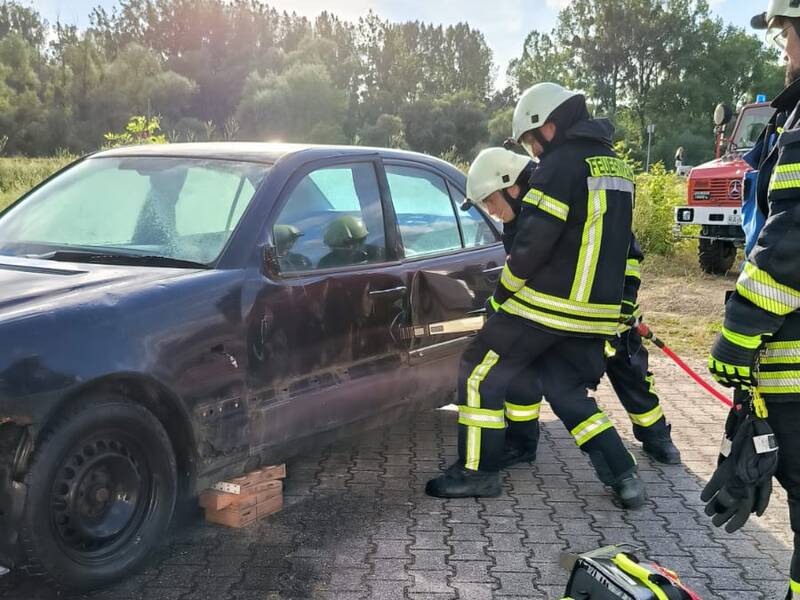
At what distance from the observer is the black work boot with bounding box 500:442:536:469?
171 inches

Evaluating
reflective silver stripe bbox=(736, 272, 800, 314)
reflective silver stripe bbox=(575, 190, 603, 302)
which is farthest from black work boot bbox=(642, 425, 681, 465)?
reflective silver stripe bbox=(736, 272, 800, 314)

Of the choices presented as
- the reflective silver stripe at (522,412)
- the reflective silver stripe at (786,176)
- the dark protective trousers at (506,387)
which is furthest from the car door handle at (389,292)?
the reflective silver stripe at (786,176)

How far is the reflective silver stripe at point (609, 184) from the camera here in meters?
3.53

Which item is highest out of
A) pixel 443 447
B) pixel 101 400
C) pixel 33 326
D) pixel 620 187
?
pixel 620 187

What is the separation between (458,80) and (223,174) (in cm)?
9605

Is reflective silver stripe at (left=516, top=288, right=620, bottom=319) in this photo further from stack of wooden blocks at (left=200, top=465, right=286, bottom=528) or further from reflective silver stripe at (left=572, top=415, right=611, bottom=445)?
stack of wooden blocks at (left=200, top=465, right=286, bottom=528)

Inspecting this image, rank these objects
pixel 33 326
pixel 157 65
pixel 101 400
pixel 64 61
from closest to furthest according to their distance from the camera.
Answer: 1. pixel 33 326
2. pixel 101 400
3. pixel 64 61
4. pixel 157 65

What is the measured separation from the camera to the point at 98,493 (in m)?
2.71

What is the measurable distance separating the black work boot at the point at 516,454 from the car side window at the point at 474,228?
3.90ft

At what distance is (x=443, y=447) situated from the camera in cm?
465

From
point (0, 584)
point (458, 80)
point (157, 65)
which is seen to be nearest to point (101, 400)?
Result: point (0, 584)

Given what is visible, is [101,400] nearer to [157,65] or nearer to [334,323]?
[334,323]

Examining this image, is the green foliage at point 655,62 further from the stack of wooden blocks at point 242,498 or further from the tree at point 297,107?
the stack of wooden blocks at point 242,498

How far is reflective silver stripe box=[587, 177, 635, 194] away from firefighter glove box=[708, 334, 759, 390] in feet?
4.30
